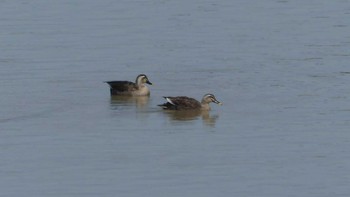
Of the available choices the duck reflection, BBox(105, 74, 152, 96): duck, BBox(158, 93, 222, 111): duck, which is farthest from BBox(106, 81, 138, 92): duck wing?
BBox(158, 93, 222, 111): duck

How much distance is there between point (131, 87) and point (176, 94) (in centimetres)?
104

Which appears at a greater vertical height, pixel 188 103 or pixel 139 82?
pixel 139 82

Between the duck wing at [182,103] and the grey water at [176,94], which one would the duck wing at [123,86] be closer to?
the grey water at [176,94]

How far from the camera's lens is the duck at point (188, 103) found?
84.6 feet

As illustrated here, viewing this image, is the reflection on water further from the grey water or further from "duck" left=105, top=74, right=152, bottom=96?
"duck" left=105, top=74, right=152, bottom=96

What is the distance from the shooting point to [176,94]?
27328 millimetres

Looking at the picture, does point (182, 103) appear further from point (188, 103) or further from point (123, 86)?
point (123, 86)

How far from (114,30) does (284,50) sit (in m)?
5.40

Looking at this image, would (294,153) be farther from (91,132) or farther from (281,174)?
(91,132)

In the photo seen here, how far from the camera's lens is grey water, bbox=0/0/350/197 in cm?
1978

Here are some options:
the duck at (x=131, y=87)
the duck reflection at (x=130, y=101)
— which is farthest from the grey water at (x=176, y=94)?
the duck at (x=131, y=87)

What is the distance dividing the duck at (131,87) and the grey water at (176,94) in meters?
0.17

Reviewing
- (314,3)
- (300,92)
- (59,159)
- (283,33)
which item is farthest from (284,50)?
(59,159)

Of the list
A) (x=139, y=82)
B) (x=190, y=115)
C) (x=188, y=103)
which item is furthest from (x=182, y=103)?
(x=139, y=82)
